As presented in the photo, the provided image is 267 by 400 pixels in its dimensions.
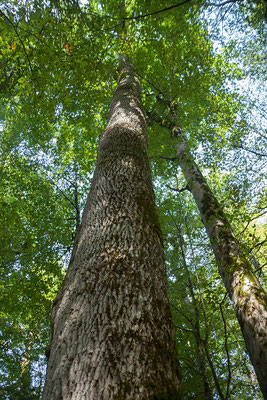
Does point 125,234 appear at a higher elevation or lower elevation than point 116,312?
higher

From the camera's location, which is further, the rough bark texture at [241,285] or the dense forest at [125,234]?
the rough bark texture at [241,285]

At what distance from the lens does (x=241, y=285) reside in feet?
11.1

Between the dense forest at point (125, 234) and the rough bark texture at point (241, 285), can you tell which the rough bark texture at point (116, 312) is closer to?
the dense forest at point (125, 234)

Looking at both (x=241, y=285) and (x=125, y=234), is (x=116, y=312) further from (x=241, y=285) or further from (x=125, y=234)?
(x=241, y=285)

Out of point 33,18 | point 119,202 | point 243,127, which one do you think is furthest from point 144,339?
point 243,127

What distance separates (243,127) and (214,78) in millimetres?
2673

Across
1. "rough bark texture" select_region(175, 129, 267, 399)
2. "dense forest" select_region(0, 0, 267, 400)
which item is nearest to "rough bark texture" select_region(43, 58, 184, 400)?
"dense forest" select_region(0, 0, 267, 400)

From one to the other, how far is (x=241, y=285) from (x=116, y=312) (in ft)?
Result: 8.97

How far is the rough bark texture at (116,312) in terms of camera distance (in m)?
1.06

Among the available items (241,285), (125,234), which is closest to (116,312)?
(125,234)

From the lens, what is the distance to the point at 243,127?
10.3 meters

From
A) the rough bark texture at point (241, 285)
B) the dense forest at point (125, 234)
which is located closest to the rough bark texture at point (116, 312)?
the dense forest at point (125, 234)

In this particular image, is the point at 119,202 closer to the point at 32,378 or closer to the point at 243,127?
the point at 243,127

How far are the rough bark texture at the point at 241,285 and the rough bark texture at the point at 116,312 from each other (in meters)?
1.95
